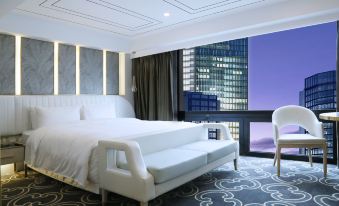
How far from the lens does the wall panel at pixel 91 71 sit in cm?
484

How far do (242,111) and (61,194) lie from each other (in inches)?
124

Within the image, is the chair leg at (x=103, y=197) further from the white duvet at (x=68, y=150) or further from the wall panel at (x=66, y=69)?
the wall panel at (x=66, y=69)

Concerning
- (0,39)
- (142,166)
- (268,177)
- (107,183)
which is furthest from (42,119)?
(268,177)

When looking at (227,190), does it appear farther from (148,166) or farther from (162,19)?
(162,19)

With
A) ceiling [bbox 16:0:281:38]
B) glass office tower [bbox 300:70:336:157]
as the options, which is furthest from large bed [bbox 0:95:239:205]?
glass office tower [bbox 300:70:336:157]

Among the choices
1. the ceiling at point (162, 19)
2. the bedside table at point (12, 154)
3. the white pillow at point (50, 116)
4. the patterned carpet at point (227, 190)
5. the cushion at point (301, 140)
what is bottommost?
the patterned carpet at point (227, 190)

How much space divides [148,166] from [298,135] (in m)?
2.31

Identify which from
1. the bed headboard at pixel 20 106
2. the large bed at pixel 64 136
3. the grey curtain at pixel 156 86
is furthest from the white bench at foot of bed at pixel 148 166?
the bed headboard at pixel 20 106

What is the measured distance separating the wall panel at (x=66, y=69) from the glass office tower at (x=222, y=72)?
2.15 meters

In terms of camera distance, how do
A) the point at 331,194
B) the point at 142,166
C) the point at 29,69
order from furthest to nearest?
1. the point at 29,69
2. the point at 331,194
3. the point at 142,166

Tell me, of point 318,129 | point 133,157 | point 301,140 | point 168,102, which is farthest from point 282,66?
point 133,157

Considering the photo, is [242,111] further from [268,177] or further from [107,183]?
[107,183]

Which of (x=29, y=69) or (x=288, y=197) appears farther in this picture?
(x=29, y=69)

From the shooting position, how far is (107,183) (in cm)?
241
